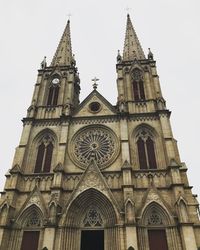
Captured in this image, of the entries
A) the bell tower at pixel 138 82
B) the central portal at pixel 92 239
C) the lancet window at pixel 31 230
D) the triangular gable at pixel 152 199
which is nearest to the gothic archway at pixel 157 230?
the triangular gable at pixel 152 199

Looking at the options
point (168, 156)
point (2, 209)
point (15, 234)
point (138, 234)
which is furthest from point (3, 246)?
point (168, 156)

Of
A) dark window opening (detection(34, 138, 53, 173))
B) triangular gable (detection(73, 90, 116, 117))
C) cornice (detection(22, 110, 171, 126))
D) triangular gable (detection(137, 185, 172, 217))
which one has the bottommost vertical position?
triangular gable (detection(137, 185, 172, 217))

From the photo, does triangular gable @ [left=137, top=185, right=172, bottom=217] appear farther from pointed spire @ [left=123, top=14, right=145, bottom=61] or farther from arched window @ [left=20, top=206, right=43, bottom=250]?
pointed spire @ [left=123, top=14, right=145, bottom=61]

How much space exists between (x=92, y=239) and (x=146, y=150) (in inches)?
370

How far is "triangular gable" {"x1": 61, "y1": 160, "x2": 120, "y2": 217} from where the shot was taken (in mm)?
20328

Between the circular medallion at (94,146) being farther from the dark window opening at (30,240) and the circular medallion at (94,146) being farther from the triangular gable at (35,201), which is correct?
the dark window opening at (30,240)

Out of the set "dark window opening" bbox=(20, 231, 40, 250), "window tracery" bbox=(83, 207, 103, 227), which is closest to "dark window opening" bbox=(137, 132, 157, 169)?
"window tracery" bbox=(83, 207, 103, 227)

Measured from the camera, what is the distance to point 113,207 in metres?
19.8

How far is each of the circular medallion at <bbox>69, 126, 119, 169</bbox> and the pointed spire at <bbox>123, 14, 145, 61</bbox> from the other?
12436mm

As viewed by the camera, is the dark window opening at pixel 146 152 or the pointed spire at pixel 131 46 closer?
the dark window opening at pixel 146 152

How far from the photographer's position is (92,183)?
21.1 metres

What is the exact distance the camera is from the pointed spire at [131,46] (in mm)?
33062

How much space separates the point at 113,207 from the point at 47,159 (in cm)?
836

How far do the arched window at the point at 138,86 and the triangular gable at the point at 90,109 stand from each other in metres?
3.34
